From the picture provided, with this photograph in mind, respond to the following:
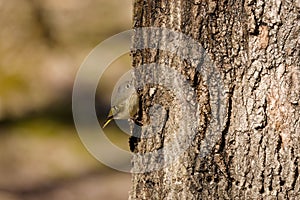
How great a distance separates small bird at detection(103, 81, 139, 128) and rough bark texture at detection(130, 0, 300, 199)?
108 mm

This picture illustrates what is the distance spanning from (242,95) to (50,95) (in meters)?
3.97

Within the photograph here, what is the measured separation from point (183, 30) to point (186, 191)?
48 cm

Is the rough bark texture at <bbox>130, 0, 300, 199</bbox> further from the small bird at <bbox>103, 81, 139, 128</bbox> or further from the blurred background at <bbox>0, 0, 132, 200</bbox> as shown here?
the blurred background at <bbox>0, 0, 132, 200</bbox>

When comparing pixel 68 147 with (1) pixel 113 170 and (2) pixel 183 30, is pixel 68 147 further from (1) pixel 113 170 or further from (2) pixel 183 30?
(2) pixel 183 30

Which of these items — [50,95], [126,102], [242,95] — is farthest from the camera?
[50,95]

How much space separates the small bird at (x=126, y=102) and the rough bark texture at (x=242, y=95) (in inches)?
4.3

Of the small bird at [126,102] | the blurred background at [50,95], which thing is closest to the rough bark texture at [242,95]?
the small bird at [126,102]

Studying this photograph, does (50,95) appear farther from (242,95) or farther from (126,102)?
(242,95)

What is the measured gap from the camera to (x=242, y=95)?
231 centimetres

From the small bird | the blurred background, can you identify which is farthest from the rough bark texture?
the blurred background

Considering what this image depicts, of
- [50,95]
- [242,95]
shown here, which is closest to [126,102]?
[242,95]

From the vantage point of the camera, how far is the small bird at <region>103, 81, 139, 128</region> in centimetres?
251

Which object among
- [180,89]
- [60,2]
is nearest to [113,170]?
[60,2]

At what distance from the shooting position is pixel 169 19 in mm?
2338
